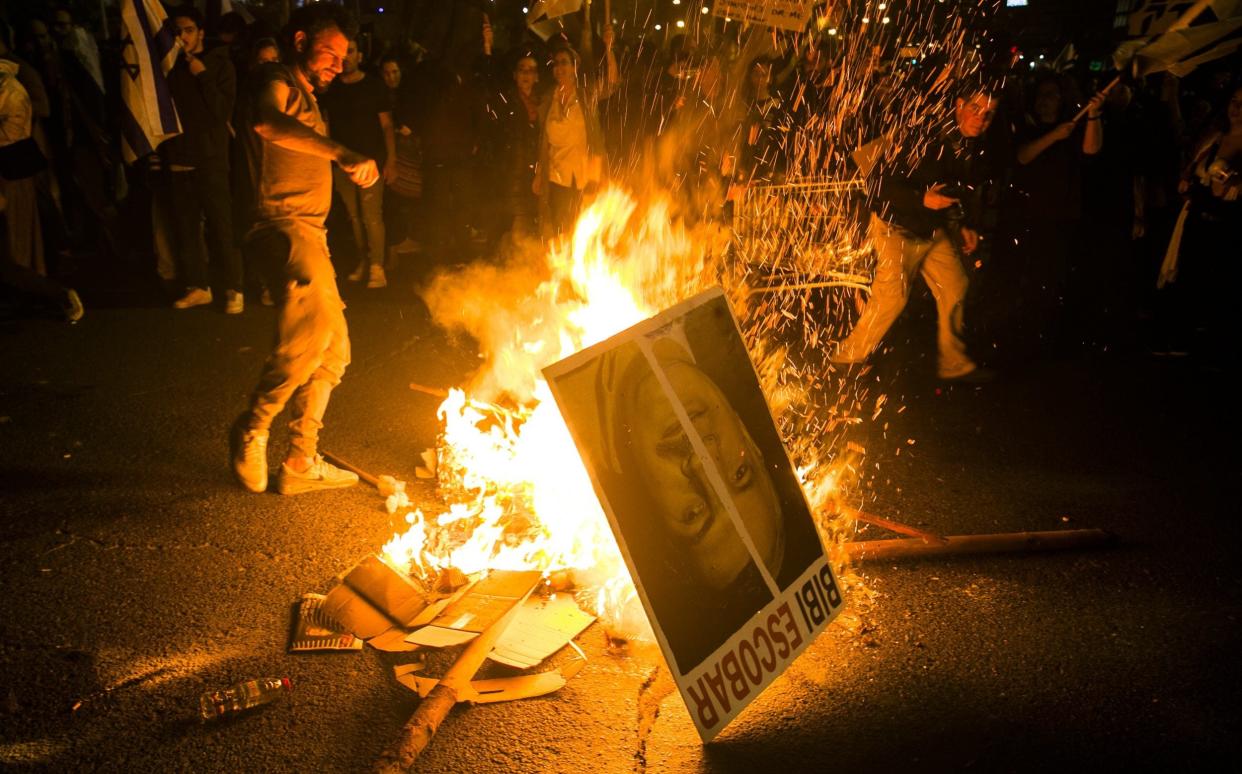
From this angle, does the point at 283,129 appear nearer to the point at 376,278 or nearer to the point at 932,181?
the point at 932,181

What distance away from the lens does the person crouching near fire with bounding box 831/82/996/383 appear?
680 centimetres

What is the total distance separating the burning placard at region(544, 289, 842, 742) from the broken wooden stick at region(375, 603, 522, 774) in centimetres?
85

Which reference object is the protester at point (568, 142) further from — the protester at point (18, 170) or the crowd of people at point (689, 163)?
the protester at point (18, 170)

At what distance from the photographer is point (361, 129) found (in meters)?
9.52

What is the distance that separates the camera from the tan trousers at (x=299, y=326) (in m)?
4.74

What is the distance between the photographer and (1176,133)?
9430 mm

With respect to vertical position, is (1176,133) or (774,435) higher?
(774,435)

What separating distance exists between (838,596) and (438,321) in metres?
6.12

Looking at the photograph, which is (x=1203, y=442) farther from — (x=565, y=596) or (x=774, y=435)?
(x=565, y=596)

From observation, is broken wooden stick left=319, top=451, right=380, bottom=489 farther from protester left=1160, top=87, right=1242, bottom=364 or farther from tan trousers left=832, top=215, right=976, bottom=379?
protester left=1160, top=87, right=1242, bottom=364

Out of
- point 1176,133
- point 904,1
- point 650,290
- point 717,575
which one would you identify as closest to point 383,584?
point 717,575

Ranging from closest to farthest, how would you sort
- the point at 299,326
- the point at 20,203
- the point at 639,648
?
1. the point at 639,648
2. the point at 299,326
3. the point at 20,203

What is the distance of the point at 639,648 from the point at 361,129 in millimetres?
7507

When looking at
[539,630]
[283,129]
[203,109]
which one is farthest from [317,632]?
[203,109]
